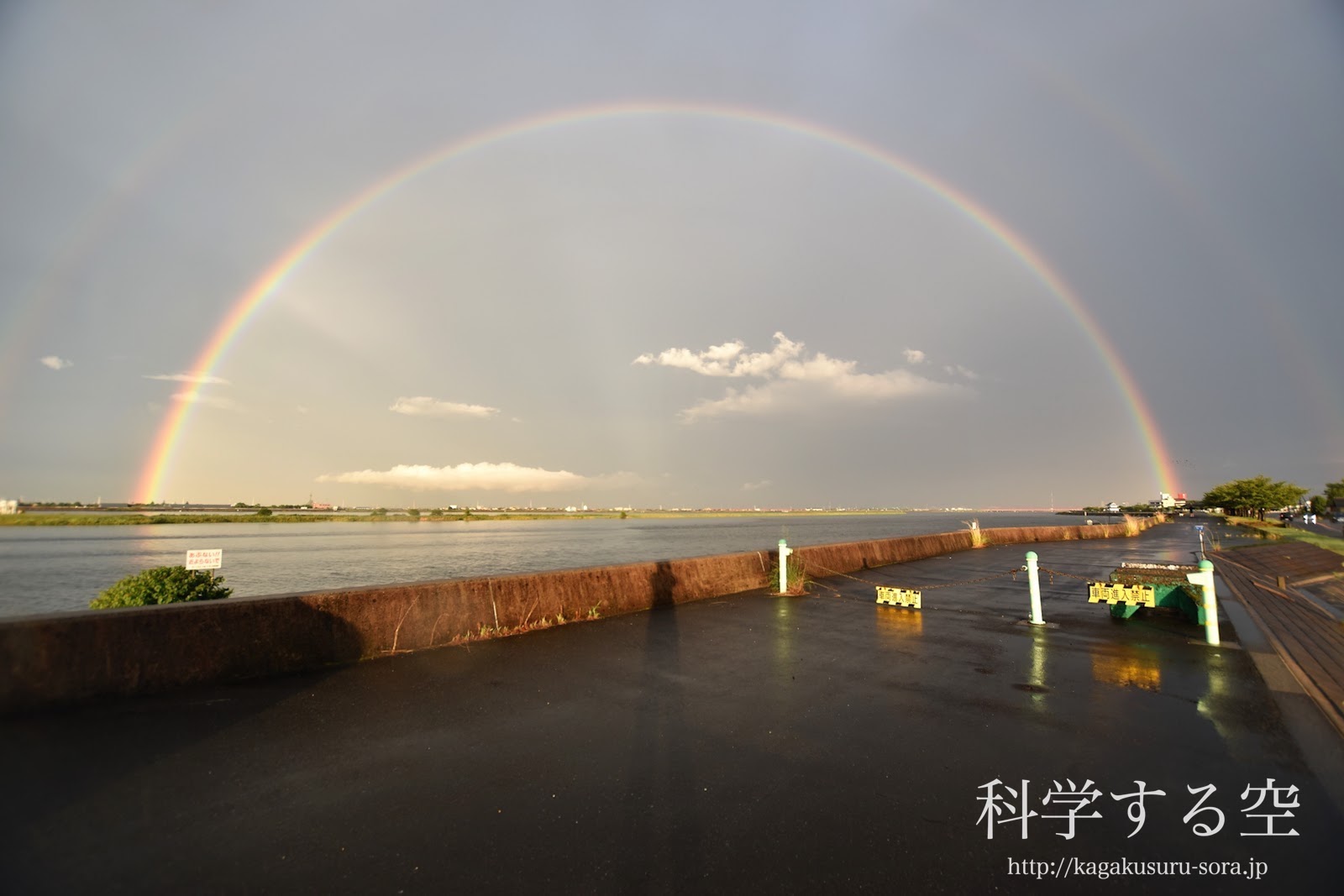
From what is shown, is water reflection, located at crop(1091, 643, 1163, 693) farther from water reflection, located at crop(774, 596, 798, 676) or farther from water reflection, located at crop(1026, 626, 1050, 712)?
water reflection, located at crop(774, 596, 798, 676)

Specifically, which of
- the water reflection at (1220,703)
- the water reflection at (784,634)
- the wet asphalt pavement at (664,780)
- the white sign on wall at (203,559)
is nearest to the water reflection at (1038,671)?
the wet asphalt pavement at (664,780)

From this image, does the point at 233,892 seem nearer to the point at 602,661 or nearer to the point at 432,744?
the point at 432,744

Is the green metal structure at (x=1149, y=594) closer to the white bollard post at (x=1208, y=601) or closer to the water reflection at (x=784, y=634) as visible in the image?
the white bollard post at (x=1208, y=601)

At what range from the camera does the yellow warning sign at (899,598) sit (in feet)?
38.2

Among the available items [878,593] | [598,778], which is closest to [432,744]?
[598,778]

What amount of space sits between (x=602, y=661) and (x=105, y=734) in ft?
14.7

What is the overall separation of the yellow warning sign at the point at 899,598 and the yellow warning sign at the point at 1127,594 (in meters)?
2.96

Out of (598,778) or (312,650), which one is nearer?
(598,778)

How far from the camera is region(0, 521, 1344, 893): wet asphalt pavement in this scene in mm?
3115

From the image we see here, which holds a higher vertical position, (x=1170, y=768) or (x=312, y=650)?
(x=312, y=650)

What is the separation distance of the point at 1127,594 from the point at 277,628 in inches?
502

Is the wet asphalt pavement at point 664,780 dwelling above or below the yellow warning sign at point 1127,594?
below

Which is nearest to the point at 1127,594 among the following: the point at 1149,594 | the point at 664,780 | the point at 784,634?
the point at 1149,594

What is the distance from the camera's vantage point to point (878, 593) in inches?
478
